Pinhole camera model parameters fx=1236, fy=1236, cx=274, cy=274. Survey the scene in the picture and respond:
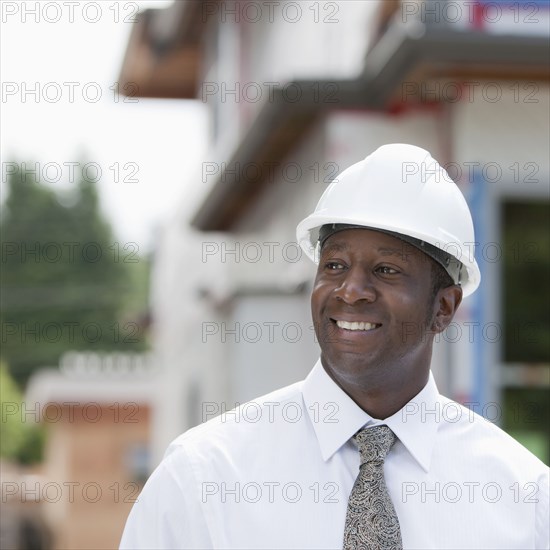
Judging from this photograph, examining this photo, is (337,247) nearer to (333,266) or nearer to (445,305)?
(333,266)

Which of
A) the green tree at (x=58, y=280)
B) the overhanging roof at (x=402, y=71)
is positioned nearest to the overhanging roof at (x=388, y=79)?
the overhanging roof at (x=402, y=71)

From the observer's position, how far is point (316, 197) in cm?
790

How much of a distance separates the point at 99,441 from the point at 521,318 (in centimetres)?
1634

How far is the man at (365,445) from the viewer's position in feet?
8.73

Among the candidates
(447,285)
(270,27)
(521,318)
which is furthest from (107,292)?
(447,285)

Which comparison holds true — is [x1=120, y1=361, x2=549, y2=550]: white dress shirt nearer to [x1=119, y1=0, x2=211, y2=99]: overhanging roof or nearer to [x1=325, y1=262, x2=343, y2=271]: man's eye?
[x1=325, y1=262, x2=343, y2=271]: man's eye

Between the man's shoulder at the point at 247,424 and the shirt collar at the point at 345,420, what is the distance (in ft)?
0.14

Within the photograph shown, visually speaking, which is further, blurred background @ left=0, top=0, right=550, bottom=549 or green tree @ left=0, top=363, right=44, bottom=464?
green tree @ left=0, top=363, right=44, bottom=464

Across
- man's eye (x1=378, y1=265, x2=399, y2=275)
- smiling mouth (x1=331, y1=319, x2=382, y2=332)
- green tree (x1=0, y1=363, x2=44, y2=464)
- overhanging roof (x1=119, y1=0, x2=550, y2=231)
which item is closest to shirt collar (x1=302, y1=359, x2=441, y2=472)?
smiling mouth (x1=331, y1=319, x2=382, y2=332)

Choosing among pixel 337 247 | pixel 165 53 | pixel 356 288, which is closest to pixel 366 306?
pixel 356 288

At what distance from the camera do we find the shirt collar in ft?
9.22

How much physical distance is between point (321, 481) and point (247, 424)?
22 centimetres

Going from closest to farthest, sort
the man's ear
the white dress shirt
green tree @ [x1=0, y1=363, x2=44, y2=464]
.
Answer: the white dress shirt, the man's ear, green tree @ [x1=0, y1=363, x2=44, y2=464]

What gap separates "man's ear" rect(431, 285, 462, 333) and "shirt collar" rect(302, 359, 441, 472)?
0.71 feet
